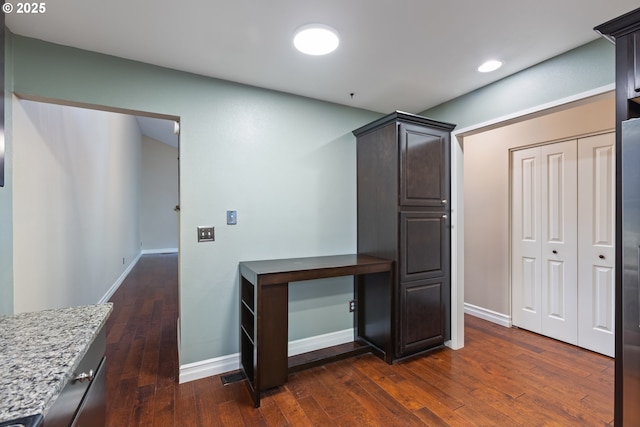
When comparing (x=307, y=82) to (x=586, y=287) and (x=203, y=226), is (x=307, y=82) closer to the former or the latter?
(x=203, y=226)

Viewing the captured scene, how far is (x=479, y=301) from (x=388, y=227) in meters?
1.90

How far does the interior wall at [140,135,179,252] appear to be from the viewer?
8539 mm

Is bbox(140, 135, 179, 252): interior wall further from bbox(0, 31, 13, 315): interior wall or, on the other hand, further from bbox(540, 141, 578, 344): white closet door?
bbox(540, 141, 578, 344): white closet door

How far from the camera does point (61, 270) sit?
2.55m

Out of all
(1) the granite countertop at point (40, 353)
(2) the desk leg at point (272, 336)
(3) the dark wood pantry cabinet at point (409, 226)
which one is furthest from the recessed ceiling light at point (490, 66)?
(1) the granite countertop at point (40, 353)

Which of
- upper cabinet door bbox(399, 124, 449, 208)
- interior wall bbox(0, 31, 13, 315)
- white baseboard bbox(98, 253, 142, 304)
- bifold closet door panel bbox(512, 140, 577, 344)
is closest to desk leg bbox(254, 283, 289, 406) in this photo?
upper cabinet door bbox(399, 124, 449, 208)

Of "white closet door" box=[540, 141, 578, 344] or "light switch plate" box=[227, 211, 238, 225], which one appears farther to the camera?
"white closet door" box=[540, 141, 578, 344]

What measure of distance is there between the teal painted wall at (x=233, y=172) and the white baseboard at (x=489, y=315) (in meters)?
1.70

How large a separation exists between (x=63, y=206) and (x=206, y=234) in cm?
154

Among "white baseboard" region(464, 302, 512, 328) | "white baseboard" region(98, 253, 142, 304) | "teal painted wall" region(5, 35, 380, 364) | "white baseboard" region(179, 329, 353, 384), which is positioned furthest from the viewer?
"white baseboard" region(98, 253, 142, 304)

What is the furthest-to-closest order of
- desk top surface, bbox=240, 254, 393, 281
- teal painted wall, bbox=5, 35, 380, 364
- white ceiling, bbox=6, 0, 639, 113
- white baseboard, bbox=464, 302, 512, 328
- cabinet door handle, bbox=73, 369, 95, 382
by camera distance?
1. white baseboard, bbox=464, 302, 512, 328
2. desk top surface, bbox=240, 254, 393, 281
3. teal painted wall, bbox=5, 35, 380, 364
4. white ceiling, bbox=6, 0, 639, 113
5. cabinet door handle, bbox=73, 369, 95, 382

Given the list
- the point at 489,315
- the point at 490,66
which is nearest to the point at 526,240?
the point at 489,315

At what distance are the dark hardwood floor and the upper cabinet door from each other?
1376mm

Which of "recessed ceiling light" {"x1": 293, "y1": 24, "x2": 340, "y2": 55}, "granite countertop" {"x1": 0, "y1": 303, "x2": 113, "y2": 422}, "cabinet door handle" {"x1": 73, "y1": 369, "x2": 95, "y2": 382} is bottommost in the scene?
"cabinet door handle" {"x1": 73, "y1": 369, "x2": 95, "y2": 382}
